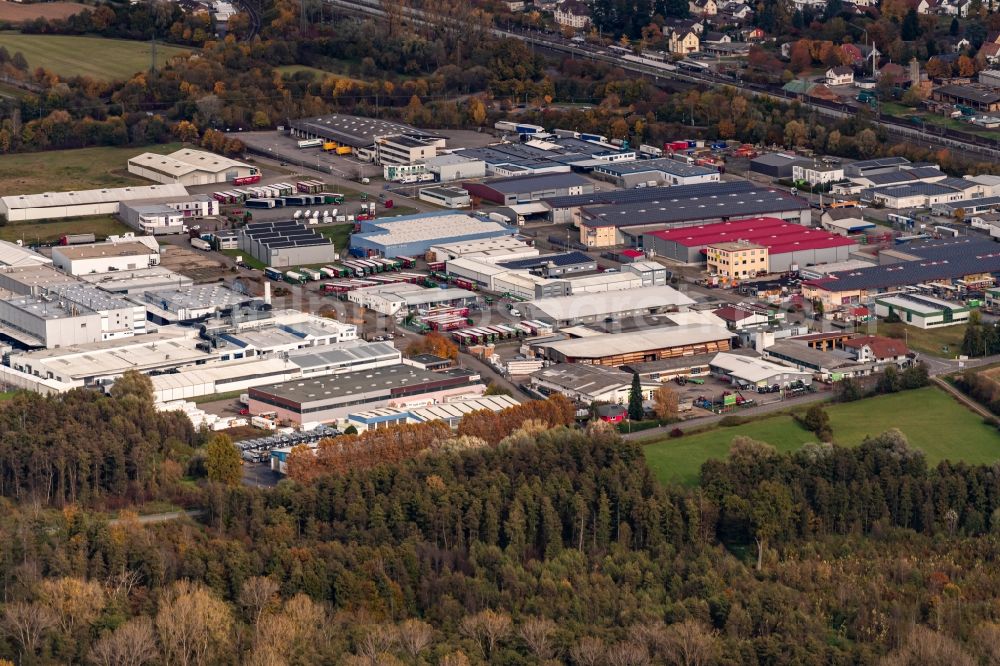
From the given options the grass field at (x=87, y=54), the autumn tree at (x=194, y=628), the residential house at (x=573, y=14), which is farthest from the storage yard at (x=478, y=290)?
the residential house at (x=573, y=14)

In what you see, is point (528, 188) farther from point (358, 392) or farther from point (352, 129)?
point (358, 392)

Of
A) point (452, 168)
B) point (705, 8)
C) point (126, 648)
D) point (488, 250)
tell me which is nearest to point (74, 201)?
point (452, 168)

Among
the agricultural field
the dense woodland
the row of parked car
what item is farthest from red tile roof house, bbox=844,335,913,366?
the agricultural field

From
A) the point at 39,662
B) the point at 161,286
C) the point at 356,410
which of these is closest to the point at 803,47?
the point at 161,286

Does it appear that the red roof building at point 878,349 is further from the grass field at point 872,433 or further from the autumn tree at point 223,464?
the autumn tree at point 223,464

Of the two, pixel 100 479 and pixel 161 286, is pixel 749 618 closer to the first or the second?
pixel 100 479

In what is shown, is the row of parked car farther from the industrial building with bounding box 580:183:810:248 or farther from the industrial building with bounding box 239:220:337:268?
the industrial building with bounding box 580:183:810:248
